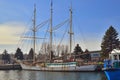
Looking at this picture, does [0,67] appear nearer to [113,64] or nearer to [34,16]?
[34,16]

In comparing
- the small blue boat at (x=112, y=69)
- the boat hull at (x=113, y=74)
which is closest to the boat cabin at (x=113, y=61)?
the small blue boat at (x=112, y=69)

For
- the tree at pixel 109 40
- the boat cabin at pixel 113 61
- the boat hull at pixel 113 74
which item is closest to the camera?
the boat hull at pixel 113 74

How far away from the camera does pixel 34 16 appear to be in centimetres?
12331

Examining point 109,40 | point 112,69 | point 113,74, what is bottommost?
point 113,74

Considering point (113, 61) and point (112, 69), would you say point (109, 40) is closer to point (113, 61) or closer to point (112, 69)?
point (113, 61)

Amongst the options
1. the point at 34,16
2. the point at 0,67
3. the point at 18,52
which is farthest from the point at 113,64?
the point at 18,52

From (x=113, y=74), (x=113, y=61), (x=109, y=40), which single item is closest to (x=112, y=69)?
(x=113, y=74)

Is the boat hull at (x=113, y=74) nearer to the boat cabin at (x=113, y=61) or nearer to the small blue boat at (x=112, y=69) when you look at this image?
the small blue boat at (x=112, y=69)

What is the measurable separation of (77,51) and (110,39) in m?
32.0

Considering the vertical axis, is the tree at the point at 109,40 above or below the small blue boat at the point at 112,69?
above

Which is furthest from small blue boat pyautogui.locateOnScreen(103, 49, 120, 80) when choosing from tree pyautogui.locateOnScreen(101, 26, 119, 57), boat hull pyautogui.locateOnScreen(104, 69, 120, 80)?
tree pyautogui.locateOnScreen(101, 26, 119, 57)

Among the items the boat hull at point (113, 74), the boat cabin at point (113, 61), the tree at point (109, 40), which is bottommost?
the boat hull at point (113, 74)

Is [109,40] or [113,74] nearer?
[113,74]

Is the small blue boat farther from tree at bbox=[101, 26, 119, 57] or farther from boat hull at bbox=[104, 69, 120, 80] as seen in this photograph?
tree at bbox=[101, 26, 119, 57]
